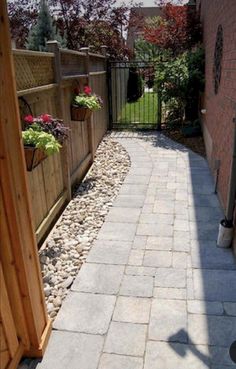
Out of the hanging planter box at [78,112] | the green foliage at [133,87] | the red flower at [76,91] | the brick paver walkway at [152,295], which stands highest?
the red flower at [76,91]

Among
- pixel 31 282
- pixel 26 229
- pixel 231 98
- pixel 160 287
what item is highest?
pixel 231 98

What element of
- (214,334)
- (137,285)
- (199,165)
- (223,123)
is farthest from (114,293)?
(199,165)

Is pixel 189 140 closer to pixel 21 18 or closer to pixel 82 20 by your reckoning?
pixel 82 20

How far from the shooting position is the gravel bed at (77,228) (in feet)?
8.56

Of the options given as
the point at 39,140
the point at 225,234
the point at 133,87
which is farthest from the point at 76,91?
the point at 133,87

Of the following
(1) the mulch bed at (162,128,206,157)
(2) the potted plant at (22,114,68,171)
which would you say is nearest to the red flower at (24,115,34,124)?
(2) the potted plant at (22,114,68,171)

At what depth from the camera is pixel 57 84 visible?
348 centimetres

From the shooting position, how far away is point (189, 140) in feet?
22.5

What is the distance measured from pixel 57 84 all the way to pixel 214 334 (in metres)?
2.76

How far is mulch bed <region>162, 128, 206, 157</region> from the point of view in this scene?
20.5 feet

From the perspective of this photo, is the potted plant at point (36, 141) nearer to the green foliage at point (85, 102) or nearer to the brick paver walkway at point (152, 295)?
the brick paver walkway at point (152, 295)

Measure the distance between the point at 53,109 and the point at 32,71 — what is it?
2.06ft

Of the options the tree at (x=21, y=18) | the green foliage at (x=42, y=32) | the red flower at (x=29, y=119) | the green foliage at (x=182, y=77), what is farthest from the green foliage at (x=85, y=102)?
the tree at (x=21, y=18)

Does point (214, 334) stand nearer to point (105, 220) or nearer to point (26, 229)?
point (26, 229)
